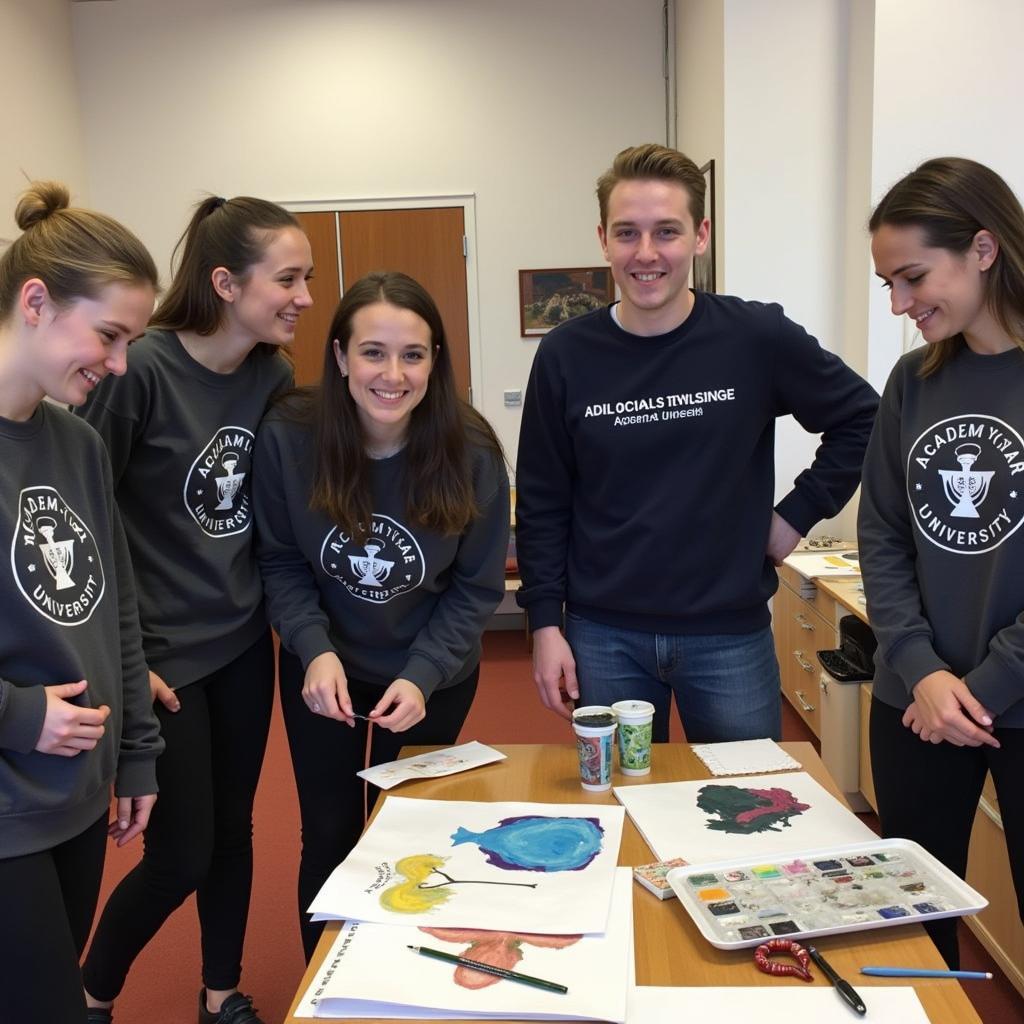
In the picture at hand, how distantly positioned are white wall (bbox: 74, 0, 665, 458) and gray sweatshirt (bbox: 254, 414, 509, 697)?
4154mm

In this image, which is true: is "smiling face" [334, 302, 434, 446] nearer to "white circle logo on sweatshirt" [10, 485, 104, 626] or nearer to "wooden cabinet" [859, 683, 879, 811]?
"white circle logo on sweatshirt" [10, 485, 104, 626]

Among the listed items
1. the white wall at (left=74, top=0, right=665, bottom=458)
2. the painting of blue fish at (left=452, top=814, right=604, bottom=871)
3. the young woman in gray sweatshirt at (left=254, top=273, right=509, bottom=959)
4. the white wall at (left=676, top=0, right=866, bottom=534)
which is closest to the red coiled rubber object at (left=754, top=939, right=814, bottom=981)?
the painting of blue fish at (left=452, top=814, right=604, bottom=871)

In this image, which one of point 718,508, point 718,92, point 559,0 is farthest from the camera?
point 559,0

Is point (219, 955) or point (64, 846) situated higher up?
point (64, 846)

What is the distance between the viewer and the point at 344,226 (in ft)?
18.5

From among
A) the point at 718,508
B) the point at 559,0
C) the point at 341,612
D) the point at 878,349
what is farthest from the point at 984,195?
the point at 559,0

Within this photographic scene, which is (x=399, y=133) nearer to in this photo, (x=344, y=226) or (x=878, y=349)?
(x=344, y=226)

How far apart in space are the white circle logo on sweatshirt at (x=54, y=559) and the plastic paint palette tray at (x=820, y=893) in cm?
84

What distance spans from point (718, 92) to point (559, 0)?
6.05ft

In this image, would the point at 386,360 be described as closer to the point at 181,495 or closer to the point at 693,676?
the point at 181,495

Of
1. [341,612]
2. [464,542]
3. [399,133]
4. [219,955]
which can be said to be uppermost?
[399,133]

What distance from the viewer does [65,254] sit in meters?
1.27

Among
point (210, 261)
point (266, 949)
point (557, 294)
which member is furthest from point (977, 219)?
point (557, 294)

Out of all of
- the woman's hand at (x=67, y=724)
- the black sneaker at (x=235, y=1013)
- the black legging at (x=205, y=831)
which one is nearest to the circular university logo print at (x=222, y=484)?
the black legging at (x=205, y=831)
